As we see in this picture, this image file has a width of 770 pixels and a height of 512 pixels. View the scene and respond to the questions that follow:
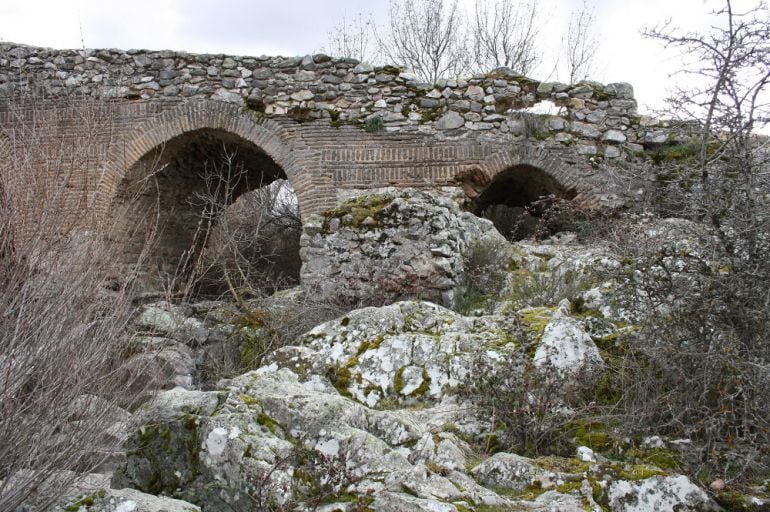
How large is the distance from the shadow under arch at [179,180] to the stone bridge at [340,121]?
0.10 ft

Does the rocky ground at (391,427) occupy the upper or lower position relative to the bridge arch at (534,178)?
lower

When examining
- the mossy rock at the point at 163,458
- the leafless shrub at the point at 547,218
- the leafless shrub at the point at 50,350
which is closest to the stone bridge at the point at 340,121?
the leafless shrub at the point at 547,218

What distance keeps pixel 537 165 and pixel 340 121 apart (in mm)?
2459

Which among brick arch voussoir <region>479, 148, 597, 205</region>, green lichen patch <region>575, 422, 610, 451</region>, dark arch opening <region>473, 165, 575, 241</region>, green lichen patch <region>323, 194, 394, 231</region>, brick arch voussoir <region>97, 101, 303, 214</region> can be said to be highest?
brick arch voussoir <region>97, 101, 303, 214</region>

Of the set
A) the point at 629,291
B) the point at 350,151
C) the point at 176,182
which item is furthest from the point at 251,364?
the point at 176,182

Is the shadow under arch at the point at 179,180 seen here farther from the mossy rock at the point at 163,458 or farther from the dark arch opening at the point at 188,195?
the mossy rock at the point at 163,458

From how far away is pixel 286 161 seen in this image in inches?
378

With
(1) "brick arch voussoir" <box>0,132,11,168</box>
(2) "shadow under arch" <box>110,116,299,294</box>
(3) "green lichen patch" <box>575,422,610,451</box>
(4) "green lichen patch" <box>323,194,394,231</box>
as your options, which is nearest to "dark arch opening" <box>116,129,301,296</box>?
(2) "shadow under arch" <box>110,116,299,294</box>

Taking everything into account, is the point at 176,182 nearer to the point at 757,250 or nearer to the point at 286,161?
the point at 286,161

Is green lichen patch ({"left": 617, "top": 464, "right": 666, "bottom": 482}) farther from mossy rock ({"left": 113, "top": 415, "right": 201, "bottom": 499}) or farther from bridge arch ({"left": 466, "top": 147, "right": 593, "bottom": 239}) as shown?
bridge arch ({"left": 466, "top": 147, "right": 593, "bottom": 239})

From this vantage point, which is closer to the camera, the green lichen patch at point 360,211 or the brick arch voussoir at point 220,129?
the green lichen patch at point 360,211

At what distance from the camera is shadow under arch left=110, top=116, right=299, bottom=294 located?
9602mm

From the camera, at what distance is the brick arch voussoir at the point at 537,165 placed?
9445mm

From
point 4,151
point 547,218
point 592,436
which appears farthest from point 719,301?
point 4,151
